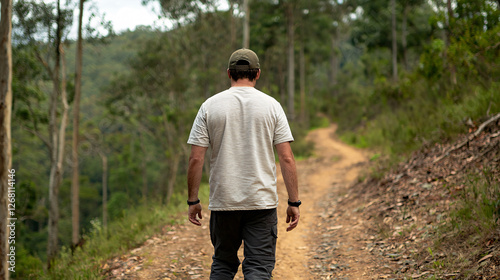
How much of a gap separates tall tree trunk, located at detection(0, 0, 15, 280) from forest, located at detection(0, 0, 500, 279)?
0.41 metres

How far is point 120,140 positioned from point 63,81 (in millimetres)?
26482

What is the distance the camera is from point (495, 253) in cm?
314

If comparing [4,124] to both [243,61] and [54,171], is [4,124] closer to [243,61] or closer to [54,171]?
[243,61]

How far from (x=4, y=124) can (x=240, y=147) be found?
5.35 m

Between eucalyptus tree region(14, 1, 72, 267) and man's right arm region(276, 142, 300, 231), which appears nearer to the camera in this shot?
man's right arm region(276, 142, 300, 231)

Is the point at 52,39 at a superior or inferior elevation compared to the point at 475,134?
superior

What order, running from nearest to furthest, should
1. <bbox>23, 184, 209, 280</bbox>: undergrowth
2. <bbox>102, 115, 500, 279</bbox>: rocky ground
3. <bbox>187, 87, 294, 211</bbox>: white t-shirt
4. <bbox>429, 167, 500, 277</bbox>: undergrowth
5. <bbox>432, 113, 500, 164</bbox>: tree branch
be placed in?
1. <bbox>187, 87, 294, 211</bbox>: white t-shirt
2. <bbox>429, 167, 500, 277</bbox>: undergrowth
3. <bbox>102, 115, 500, 279</bbox>: rocky ground
4. <bbox>23, 184, 209, 280</bbox>: undergrowth
5. <bbox>432, 113, 500, 164</bbox>: tree branch

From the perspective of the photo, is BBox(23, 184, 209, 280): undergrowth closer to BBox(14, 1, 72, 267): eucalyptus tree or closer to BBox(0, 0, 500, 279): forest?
BBox(0, 0, 500, 279): forest

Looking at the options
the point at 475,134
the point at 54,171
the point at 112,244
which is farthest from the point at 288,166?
the point at 54,171

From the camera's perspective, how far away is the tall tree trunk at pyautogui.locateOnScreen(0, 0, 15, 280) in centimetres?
589

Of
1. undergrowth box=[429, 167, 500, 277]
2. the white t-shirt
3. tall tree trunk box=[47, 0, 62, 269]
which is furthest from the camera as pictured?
tall tree trunk box=[47, 0, 62, 269]

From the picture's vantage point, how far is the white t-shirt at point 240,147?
99.3 inches

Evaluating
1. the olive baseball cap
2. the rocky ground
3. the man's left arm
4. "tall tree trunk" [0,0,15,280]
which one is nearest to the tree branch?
the rocky ground

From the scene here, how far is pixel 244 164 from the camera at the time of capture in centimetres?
254
